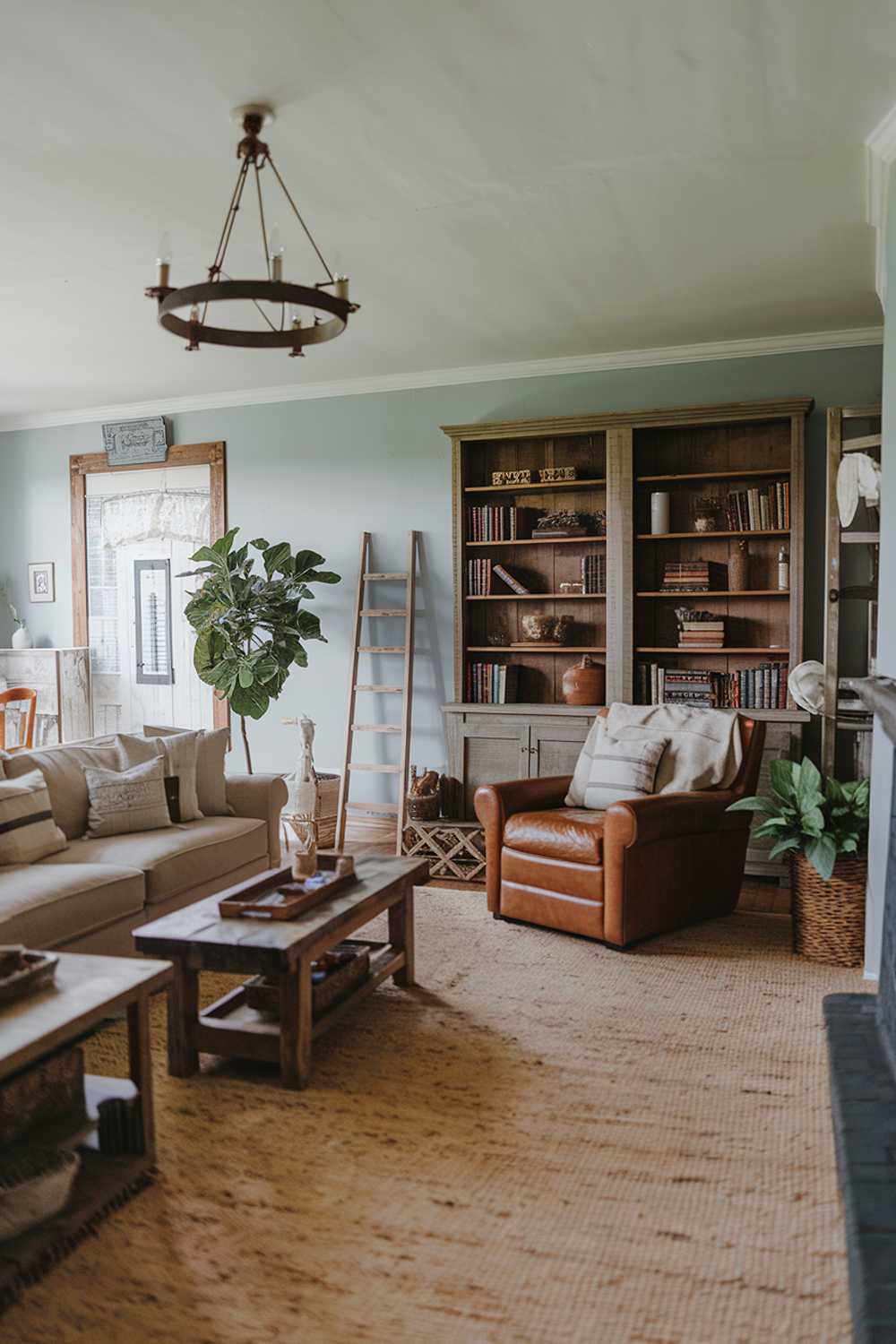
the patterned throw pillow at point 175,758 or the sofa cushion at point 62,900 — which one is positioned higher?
the patterned throw pillow at point 175,758

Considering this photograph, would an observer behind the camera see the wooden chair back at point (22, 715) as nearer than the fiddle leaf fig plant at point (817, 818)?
No

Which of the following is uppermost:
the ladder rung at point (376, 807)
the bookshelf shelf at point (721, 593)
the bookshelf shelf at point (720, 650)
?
the bookshelf shelf at point (721, 593)

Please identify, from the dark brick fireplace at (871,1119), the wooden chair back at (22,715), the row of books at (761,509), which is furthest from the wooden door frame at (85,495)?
the dark brick fireplace at (871,1119)

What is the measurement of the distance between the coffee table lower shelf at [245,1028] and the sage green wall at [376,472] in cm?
323

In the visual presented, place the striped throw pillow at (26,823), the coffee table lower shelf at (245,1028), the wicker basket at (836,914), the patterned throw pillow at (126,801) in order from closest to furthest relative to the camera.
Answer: the coffee table lower shelf at (245,1028)
the striped throw pillow at (26,823)
the wicker basket at (836,914)
the patterned throw pillow at (126,801)

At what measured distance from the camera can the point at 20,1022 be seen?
6.82 ft

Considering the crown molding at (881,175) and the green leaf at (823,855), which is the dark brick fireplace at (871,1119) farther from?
the crown molding at (881,175)

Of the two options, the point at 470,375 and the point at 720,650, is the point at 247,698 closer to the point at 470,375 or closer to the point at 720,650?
the point at 470,375

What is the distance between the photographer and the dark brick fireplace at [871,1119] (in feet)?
5.89

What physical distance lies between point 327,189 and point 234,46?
88 cm

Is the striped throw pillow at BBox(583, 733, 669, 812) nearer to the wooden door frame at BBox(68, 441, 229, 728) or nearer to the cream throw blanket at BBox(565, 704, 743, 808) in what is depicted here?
the cream throw blanket at BBox(565, 704, 743, 808)

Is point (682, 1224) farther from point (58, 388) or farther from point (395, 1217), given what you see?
point (58, 388)

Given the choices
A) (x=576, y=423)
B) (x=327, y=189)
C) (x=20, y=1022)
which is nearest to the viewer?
(x=20, y=1022)

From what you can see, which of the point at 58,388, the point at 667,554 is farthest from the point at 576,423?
the point at 58,388
